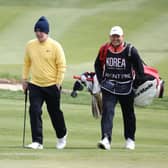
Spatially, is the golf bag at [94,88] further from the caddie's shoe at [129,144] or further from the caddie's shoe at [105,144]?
the caddie's shoe at [105,144]

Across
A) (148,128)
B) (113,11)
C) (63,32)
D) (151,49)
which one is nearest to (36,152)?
(148,128)

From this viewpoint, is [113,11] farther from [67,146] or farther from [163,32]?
[67,146]

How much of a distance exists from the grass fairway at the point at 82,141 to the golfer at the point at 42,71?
454 mm

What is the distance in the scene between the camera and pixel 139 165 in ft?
25.9

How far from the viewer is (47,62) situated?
9953mm

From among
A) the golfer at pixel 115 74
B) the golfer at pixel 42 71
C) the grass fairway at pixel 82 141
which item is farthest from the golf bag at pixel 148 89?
the golfer at pixel 42 71

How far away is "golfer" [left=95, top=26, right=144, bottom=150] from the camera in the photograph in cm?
1005

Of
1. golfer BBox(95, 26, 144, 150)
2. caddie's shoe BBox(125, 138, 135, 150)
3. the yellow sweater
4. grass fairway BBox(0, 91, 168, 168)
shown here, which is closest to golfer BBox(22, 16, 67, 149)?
the yellow sweater

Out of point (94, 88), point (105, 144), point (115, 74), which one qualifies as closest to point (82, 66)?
point (94, 88)

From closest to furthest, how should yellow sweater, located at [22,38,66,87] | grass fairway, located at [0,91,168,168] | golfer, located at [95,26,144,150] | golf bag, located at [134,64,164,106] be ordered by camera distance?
1. grass fairway, located at [0,91,168,168]
2. yellow sweater, located at [22,38,66,87]
3. golfer, located at [95,26,144,150]
4. golf bag, located at [134,64,164,106]

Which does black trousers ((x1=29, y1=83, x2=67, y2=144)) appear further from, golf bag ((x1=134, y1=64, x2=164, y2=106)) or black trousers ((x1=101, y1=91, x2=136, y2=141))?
golf bag ((x1=134, y1=64, x2=164, y2=106))

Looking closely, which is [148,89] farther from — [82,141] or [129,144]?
[82,141]

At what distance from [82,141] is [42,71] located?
196 cm

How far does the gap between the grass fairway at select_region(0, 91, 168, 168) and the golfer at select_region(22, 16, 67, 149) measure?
45 cm
